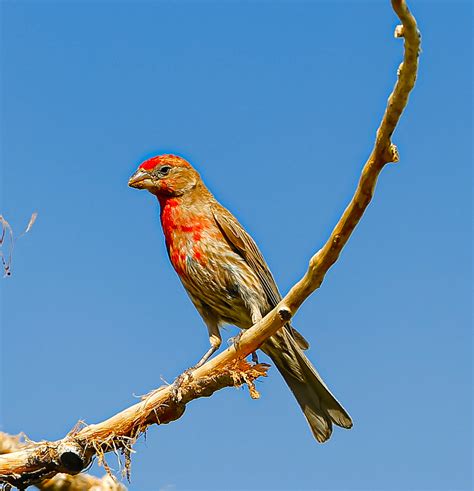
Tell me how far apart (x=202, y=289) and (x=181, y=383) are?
1140 millimetres

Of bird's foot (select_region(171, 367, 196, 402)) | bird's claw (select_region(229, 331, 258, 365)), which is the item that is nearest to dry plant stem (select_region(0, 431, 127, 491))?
bird's foot (select_region(171, 367, 196, 402))

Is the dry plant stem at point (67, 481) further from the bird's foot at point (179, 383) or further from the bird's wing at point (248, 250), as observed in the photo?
the bird's wing at point (248, 250)

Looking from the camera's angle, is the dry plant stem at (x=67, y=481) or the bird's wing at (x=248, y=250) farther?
the bird's wing at (x=248, y=250)

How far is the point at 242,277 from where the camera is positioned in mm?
5793

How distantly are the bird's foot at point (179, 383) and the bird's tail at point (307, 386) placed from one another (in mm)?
905

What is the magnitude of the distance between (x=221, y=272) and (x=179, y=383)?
3.78 ft

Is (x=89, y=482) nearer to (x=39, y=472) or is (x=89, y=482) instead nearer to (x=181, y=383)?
(x=39, y=472)

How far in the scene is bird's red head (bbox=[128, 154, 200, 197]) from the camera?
6.12 metres

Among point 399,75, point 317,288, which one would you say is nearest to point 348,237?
point 317,288

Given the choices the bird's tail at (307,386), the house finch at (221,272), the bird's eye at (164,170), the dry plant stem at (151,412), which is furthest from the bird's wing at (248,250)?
the dry plant stem at (151,412)

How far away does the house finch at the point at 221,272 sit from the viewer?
568 cm

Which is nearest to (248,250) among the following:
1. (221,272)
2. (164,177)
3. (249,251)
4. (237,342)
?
(249,251)

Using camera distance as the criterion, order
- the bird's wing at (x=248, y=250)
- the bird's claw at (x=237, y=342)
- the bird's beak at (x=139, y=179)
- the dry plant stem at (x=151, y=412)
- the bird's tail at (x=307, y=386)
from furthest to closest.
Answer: the bird's beak at (x=139, y=179), the bird's wing at (x=248, y=250), the bird's tail at (x=307, y=386), the bird's claw at (x=237, y=342), the dry plant stem at (x=151, y=412)

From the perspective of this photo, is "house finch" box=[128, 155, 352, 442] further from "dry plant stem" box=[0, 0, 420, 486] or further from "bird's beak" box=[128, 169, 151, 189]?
"dry plant stem" box=[0, 0, 420, 486]
